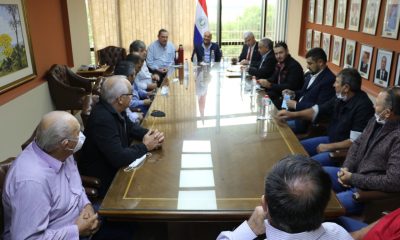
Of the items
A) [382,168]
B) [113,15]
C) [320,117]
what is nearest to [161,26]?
[113,15]

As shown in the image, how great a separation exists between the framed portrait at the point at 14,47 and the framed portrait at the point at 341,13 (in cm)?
393

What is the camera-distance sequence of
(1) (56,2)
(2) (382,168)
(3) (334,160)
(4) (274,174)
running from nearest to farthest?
(4) (274,174)
(2) (382,168)
(3) (334,160)
(1) (56,2)

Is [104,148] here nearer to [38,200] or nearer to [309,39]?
[38,200]

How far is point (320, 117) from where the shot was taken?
301 cm

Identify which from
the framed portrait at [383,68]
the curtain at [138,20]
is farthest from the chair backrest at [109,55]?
the framed portrait at [383,68]

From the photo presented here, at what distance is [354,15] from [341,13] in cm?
46

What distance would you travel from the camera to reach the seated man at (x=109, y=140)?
6.17 feet

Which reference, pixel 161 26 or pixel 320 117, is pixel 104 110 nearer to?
pixel 320 117

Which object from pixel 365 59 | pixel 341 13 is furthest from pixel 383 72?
pixel 341 13

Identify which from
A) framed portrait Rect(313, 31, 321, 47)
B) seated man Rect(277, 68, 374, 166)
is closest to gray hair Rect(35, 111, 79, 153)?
seated man Rect(277, 68, 374, 166)

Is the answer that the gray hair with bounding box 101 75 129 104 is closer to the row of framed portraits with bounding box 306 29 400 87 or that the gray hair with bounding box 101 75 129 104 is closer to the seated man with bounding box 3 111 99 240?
the seated man with bounding box 3 111 99 240

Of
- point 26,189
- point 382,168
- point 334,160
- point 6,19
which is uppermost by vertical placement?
point 6,19

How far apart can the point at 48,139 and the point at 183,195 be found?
0.64 m

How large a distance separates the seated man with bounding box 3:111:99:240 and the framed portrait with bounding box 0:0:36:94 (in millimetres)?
2288
